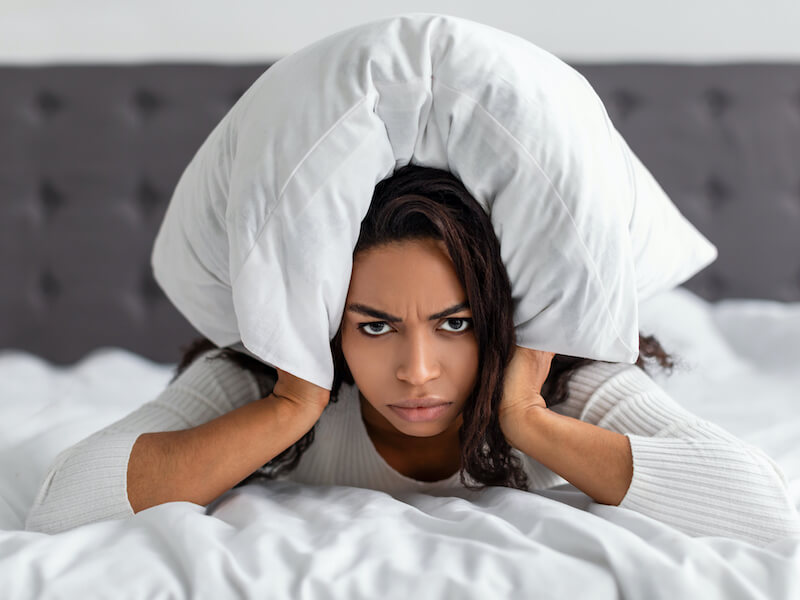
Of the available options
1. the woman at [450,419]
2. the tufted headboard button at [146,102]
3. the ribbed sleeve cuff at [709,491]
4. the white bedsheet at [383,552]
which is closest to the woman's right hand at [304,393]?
the woman at [450,419]

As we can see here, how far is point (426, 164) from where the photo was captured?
832mm

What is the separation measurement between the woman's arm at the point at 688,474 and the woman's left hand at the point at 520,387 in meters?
0.03

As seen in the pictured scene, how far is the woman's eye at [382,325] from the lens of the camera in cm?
85

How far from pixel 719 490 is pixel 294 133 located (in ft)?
1.91

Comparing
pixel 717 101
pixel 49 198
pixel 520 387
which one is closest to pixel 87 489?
pixel 520 387

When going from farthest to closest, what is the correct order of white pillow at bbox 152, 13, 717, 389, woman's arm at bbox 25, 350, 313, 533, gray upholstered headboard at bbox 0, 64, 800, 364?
gray upholstered headboard at bbox 0, 64, 800, 364, woman's arm at bbox 25, 350, 313, 533, white pillow at bbox 152, 13, 717, 389

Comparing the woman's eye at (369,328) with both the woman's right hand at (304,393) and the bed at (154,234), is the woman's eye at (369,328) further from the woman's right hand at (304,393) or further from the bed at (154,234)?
the bed at (154,234)

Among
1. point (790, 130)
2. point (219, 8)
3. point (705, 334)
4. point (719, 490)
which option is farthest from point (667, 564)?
point (219, 8)

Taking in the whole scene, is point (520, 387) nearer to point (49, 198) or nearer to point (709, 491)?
point (709, 491)

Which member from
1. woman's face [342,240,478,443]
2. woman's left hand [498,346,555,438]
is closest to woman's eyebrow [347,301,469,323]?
woman's face [342,240,478,443]

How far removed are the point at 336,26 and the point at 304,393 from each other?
148 cm

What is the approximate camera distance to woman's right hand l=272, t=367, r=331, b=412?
0.90 meters

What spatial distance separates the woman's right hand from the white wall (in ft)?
4.66

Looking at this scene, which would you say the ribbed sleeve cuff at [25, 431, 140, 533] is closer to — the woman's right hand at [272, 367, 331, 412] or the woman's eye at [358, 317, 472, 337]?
the woman's right hand at [272, 367, 331, 412]
